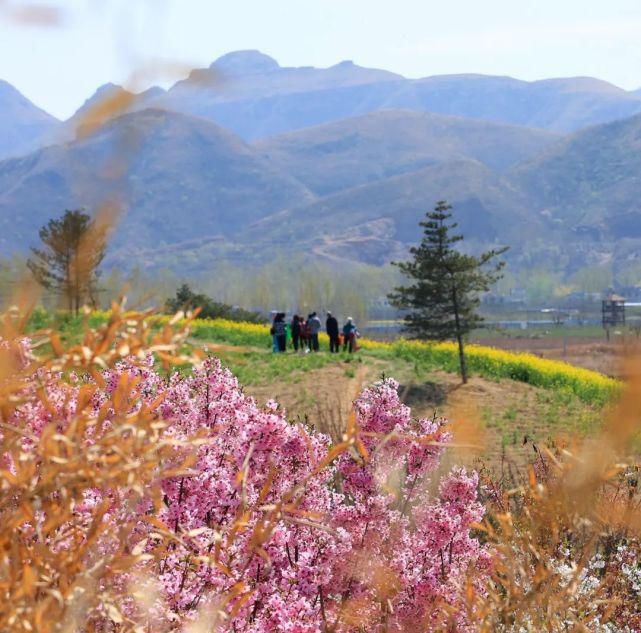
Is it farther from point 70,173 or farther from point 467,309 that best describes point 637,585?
point 467,309

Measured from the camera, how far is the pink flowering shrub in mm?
2758

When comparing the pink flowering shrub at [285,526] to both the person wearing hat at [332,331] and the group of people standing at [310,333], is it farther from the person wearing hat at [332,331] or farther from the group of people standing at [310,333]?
the person wearing hat at [332,331]

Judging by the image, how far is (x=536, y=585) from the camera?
1.82m

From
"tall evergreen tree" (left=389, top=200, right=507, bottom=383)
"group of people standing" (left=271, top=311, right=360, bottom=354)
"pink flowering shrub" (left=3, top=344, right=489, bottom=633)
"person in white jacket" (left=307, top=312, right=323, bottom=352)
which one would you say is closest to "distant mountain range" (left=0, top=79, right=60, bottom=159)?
"pink flowering shrub" (left=3, top=344, right=489, bottom=633)

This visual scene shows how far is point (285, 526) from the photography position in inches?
134

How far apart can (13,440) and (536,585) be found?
3.20 ft

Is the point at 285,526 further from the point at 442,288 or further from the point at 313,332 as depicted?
the point at 313,332

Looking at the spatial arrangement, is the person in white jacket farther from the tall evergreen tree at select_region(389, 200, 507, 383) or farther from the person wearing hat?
the tall evergreen tree at select_region(389, 200, 507, 383)

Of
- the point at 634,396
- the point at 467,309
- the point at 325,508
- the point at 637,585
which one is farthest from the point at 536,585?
the point at 467,309

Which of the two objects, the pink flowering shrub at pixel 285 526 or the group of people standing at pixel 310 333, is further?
the group of people standing at pixel 310 333

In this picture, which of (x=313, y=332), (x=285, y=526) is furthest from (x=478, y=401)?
(x=285, y=526)

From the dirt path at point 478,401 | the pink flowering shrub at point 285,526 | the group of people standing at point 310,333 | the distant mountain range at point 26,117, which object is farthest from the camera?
the group of people standing at point 310,333

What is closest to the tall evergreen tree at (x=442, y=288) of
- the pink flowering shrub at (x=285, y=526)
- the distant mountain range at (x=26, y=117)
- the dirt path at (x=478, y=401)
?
the dirt path at (x=478, y=401)

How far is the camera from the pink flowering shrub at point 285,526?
2.76m
